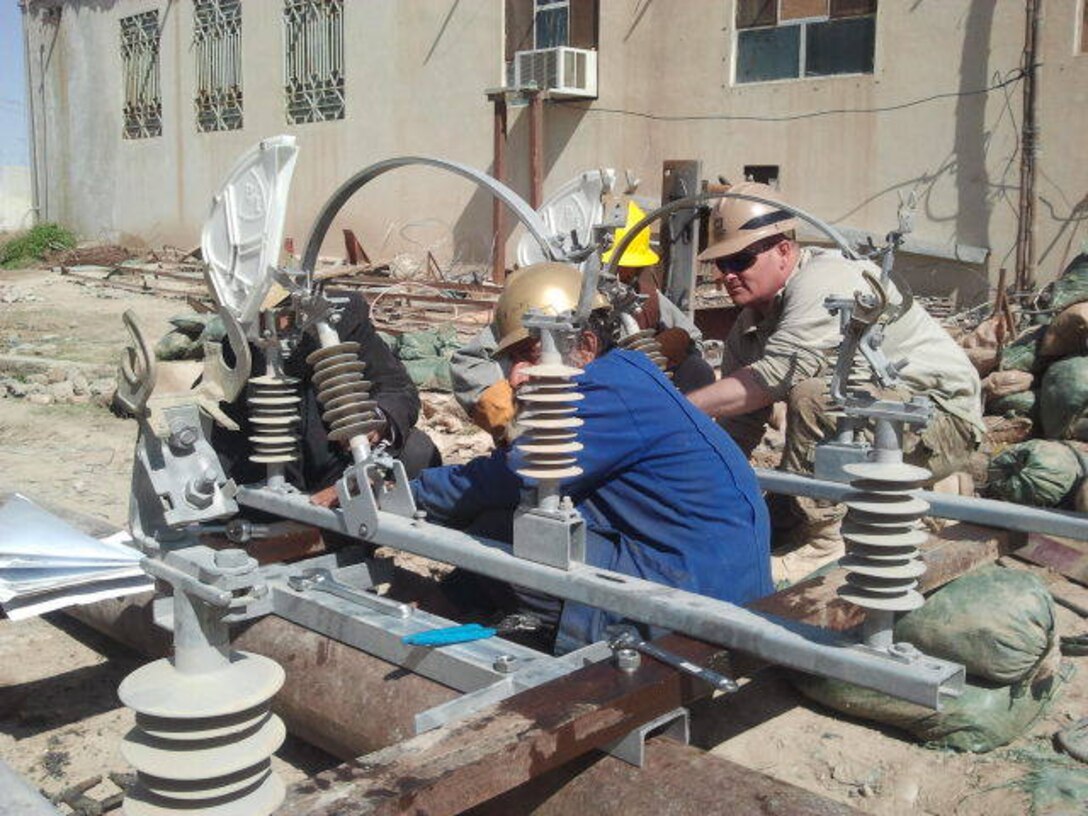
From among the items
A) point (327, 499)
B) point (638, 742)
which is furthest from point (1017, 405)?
point (638, 742)

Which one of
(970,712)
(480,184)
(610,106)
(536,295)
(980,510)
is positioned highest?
(610,106)

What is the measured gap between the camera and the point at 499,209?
14.5m

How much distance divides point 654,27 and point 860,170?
10.3ft

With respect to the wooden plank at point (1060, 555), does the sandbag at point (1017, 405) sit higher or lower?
higher

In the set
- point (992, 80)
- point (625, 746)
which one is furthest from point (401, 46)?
point (625, 746)

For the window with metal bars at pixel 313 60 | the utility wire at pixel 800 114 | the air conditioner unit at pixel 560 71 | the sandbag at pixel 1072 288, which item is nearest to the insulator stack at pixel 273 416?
the sandbag at pixel 1072 288

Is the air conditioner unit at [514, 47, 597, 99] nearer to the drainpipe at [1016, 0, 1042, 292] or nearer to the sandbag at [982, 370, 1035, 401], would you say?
the drainpipe at [1016, 0, 1042, 292]

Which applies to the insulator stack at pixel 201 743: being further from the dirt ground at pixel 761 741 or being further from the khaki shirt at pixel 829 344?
the khaki shirt at pixel 829 344

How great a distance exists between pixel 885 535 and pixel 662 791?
0.62 metres

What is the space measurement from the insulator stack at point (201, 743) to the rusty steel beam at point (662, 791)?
2.07ft

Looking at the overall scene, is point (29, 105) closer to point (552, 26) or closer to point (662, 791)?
point (552, 26)

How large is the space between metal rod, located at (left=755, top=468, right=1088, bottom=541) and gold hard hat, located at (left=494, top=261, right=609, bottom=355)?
93 centimetres

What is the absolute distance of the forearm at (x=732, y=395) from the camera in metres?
4.24

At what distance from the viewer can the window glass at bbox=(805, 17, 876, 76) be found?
11.6 m
